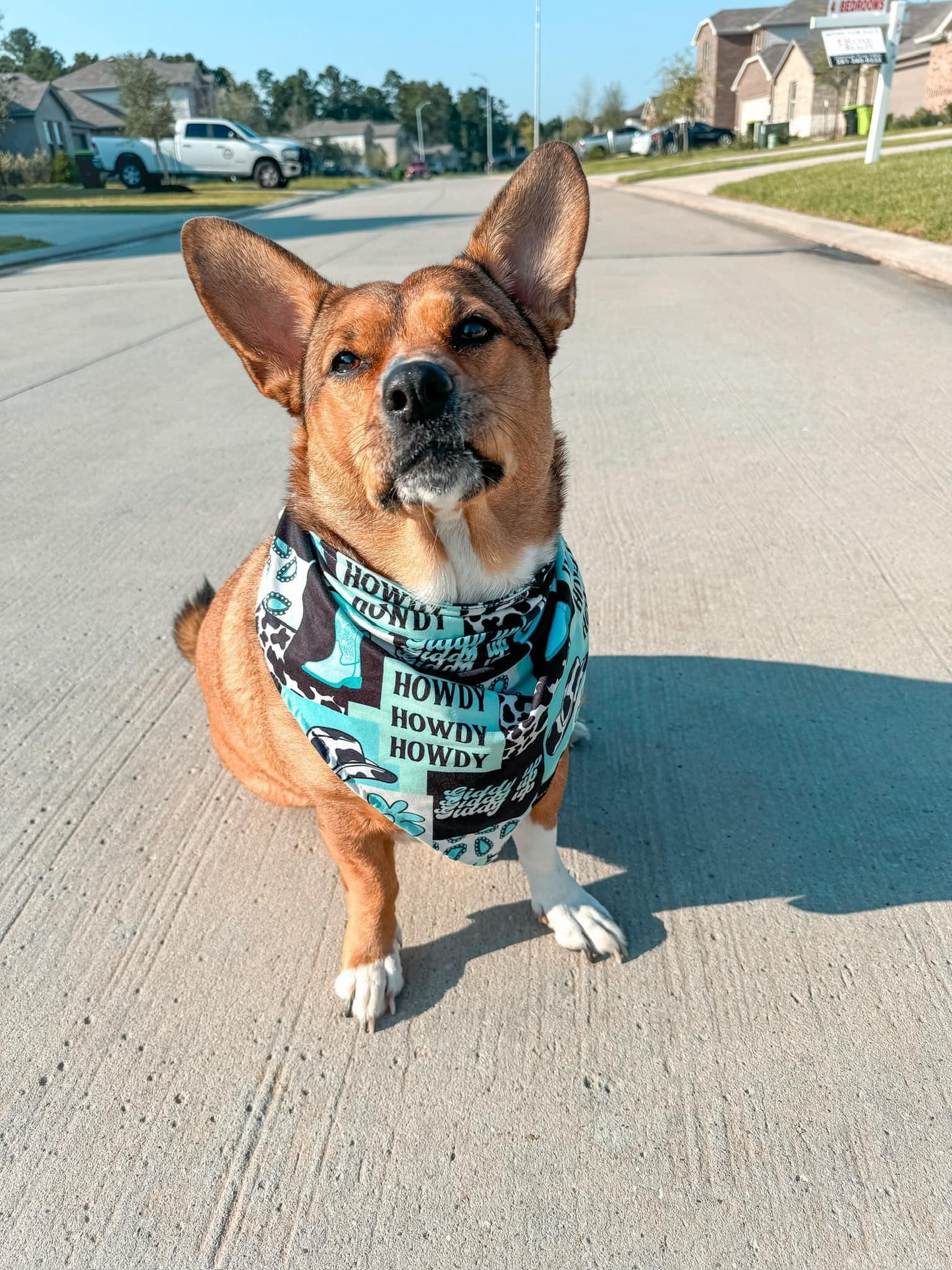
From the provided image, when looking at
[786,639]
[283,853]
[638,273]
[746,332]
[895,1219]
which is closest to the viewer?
[895,1219]

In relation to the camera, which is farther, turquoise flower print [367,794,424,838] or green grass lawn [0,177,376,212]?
green grass lawn [0,177,376,212]

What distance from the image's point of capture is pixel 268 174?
3669 cm

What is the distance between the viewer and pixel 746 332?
8.22m

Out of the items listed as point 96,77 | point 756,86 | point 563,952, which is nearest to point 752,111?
point 756,86

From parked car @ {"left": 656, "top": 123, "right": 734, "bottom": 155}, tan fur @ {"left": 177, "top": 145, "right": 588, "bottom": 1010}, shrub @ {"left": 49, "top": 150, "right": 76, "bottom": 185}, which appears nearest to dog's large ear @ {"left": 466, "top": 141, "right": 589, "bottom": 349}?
tan fur @ {"left": 177, "top": 145, "right": 588, "bottom": 1010}

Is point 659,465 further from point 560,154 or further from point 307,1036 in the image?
point 307,1036

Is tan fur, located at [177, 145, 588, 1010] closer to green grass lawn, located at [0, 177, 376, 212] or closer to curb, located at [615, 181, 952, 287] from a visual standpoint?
curb, located at [615, 181, 952, 287]

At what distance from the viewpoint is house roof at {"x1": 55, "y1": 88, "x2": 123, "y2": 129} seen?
66.2 metres

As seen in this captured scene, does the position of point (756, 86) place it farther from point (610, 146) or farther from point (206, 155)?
point (206, 155)

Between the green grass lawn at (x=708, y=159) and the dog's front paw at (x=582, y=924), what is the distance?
80.1ft

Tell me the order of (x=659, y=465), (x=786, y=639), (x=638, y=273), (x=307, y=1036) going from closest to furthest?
(x=307, y=1036)
(x=786, y=639)
(x=659, y=465)
(x=638, y=273)

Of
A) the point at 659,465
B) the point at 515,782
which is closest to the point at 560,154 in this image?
the point at 515,782

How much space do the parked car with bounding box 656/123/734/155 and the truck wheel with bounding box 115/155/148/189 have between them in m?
35.7

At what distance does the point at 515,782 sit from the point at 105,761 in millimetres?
1648
